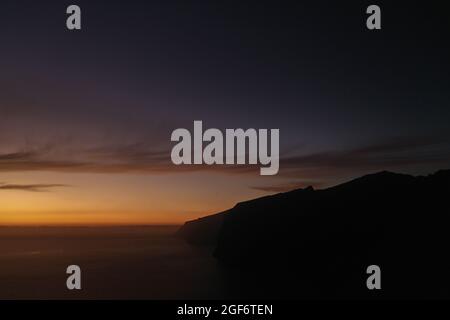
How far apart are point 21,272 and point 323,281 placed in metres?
30.0

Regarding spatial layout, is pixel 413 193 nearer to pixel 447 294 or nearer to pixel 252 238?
pixel 447 294

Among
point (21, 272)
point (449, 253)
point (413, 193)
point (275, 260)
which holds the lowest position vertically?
point (21, 272)

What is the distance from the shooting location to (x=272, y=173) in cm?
623
